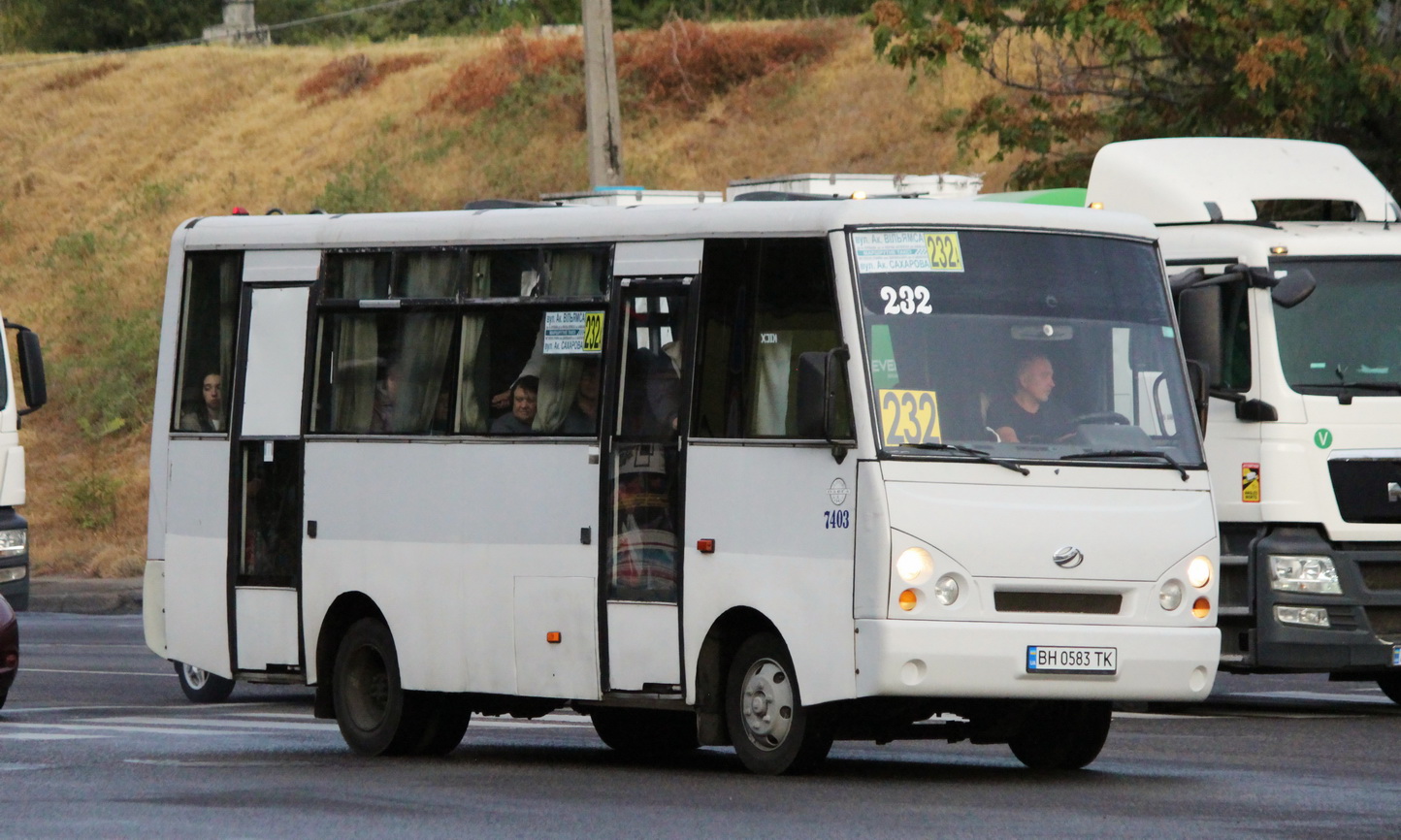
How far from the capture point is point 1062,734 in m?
12.1

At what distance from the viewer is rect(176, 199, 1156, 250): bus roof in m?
11.5

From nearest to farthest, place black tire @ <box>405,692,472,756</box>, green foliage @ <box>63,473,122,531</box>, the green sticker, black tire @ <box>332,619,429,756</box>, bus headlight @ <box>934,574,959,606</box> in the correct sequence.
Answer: bus headlight @ <box>934,574,959,606</box>, the green sticker, black tire @ <box>332,619,429,756</box>, black tire @ <box>405,692,472,756</box>, green foliage @ <box>63,473,122,531</box>

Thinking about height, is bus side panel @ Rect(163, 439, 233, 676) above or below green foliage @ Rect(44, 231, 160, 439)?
below

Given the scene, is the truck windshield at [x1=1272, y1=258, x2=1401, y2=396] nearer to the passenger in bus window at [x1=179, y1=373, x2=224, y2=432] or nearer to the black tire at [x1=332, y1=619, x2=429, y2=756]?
the black tire at [x1=332, y1=619, x2=429, y2=756]

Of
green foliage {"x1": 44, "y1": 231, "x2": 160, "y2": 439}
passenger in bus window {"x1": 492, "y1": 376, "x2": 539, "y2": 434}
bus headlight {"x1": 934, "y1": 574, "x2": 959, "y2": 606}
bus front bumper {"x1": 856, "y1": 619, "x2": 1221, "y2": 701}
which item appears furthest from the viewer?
green foliage {"x1": 44, "y1": 231, "x2": 160, "y2": 439}

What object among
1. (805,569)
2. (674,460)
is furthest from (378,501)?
(805,569)

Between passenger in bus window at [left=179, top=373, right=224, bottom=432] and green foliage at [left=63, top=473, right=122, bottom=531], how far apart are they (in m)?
23.5

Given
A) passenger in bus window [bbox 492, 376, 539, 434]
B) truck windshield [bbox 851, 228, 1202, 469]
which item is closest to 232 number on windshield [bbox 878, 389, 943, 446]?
truck windshield [bbox 851, 228, 1202, 469]

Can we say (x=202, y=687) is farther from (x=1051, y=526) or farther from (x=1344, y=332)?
(x=1344, y=332)

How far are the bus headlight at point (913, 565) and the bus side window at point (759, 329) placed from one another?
89cm

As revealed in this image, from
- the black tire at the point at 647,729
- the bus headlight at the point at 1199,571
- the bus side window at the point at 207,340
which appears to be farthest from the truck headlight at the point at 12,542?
the bus headlight at the point at 1199,571

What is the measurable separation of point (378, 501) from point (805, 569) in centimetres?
298

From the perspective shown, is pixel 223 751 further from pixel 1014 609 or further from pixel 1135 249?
pixel 1135 249

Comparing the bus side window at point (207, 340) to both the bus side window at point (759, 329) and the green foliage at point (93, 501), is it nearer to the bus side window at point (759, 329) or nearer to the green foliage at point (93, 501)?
the bus side window at point (759, 329)
